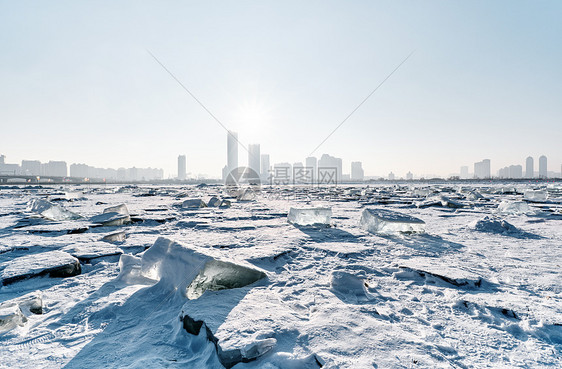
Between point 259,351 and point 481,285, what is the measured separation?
203 centimetres

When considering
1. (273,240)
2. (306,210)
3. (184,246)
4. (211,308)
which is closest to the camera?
(211,308)

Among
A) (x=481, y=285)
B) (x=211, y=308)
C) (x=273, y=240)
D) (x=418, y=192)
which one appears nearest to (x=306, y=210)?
(x=273, y=240)

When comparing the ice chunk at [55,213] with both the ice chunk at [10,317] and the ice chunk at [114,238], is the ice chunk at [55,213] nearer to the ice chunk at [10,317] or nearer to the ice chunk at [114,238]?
the ice chunk at [114,238]

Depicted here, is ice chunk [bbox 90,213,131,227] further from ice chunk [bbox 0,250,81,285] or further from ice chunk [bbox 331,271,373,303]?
ice chunk [bbox 331,271,373,303]

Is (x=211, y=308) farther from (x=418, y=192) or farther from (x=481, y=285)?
(x=418, y=192)

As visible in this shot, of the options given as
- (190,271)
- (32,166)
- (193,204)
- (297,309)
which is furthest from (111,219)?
(32,166)

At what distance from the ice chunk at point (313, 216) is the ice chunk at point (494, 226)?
258 centimetres

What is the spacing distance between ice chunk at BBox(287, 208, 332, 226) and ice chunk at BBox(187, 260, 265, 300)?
301cm

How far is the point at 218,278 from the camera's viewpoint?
203cm

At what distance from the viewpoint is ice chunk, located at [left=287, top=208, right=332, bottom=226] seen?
199 inches

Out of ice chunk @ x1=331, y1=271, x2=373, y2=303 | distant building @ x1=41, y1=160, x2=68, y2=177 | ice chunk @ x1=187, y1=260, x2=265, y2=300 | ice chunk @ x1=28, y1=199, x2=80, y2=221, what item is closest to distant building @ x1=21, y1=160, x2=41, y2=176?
distant building @ x1=41, y1=160, x2=68, y2=177

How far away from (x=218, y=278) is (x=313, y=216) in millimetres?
3252

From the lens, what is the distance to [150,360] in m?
1.31

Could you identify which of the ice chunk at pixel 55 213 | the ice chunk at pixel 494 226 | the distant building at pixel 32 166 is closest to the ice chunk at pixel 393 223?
the ice chunk at pixel 494 226
